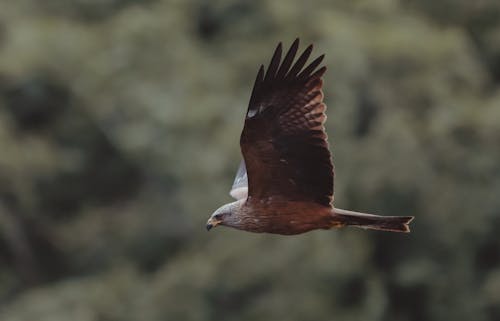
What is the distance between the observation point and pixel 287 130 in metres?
7.42

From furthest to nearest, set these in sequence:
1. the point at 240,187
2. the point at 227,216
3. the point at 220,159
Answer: the point at 220,159
the point at 240,187
the point at 227,216

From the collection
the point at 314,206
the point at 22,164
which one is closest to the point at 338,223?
the point at 314,206

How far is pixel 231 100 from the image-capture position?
22859 mm

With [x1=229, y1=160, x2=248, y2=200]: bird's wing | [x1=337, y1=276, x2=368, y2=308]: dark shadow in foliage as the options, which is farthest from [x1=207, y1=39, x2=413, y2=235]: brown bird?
[x1=337, y1=276, x2=368, y2=308]: dark shadow in foliage

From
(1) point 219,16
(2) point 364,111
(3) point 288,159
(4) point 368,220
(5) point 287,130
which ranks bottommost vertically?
(4) point 368,220

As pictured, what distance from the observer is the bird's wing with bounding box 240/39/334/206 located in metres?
7.34

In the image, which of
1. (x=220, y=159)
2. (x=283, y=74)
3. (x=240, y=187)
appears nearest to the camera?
(x=283, y=74)

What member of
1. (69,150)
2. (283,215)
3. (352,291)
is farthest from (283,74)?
(69,150)

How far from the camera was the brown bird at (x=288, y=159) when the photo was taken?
7348 mm

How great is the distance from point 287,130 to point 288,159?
167mm

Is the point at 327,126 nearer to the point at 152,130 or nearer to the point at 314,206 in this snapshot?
the point at 152,130

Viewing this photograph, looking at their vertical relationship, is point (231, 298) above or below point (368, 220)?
below

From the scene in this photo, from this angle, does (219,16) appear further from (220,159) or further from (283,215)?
(283,215)

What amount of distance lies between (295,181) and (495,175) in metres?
13.5
